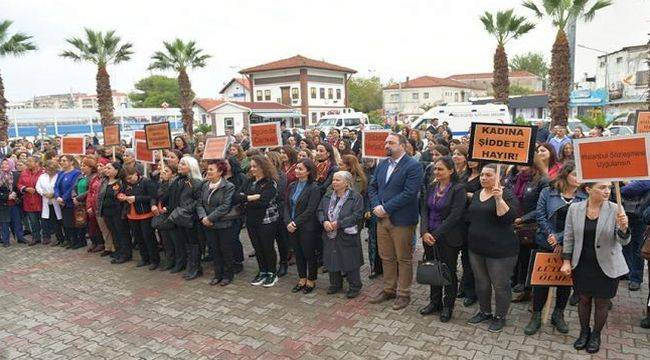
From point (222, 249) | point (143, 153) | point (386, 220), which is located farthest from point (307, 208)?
point (143, 153)

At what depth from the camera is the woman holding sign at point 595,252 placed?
4.16m

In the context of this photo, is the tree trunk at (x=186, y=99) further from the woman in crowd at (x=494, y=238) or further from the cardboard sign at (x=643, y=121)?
the woman in crowd at (x=494, y=238)

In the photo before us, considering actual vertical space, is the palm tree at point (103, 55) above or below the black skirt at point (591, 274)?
above

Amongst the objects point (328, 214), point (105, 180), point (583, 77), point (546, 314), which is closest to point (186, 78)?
point (105, 180)

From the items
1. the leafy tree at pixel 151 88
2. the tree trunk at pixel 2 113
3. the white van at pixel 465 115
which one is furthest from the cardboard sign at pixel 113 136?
the leafy tree at pixel 151 88

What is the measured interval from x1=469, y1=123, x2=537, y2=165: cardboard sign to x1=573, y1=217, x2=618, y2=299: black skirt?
86 centimetres

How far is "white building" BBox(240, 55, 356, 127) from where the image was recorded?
181ft

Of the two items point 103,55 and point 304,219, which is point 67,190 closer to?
point 304,219

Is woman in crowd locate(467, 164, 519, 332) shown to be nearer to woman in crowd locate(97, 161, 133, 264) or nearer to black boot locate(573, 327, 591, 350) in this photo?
black boot locate(573, 327, 591, 350)

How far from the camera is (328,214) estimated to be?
5.92m

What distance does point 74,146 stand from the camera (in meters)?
9.77

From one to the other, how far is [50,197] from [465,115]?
681 inches

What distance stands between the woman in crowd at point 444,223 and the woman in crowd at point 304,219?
58.8 inches

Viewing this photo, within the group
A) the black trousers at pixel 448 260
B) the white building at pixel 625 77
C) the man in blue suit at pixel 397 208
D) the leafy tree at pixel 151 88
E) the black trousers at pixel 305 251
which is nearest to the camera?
the black trousers at pixel 448 260
